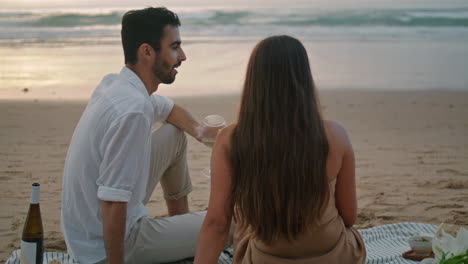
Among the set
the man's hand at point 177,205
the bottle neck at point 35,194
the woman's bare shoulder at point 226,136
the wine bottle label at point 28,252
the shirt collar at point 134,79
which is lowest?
the man's hand at point 177,205

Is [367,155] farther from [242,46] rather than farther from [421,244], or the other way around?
[242,46]

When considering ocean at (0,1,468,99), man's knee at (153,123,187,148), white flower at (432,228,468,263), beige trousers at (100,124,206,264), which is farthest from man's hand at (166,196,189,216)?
ocean at (0,1,468,99)

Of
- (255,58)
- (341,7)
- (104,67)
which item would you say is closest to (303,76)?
(255,58)

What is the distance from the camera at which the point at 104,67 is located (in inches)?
554

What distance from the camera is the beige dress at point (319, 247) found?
2734mm

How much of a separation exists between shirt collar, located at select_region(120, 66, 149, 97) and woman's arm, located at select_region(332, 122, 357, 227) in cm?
117

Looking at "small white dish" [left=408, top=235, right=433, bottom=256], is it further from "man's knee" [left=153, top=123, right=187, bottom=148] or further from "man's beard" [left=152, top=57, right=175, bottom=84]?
"man's beard" [left=152, top=57, right=175, bottom=84]

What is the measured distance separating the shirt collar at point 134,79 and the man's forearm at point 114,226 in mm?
631

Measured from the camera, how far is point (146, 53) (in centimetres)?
354

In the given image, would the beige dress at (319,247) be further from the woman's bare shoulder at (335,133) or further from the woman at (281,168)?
the woman's bare shoulder at (335,133)

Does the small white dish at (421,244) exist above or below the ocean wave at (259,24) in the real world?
above

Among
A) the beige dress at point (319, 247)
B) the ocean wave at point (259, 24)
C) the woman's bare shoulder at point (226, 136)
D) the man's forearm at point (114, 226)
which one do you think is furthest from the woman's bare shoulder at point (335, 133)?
the ocean wave at point (259, 24)

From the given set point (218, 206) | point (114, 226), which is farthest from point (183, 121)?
point (218, 206)

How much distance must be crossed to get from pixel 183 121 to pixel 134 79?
0.75 meters
